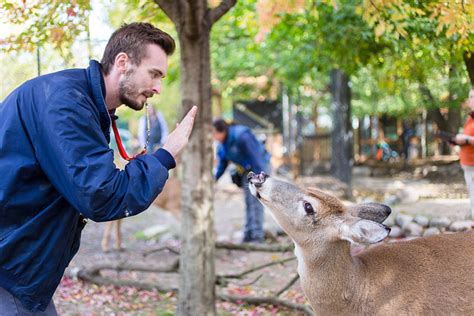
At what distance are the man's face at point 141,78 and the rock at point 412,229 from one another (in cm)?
580

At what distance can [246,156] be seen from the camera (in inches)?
344

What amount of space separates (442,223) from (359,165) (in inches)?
479

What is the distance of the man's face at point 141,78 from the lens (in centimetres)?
278

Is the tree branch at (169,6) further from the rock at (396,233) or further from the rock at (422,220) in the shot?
the rock at (422,220)

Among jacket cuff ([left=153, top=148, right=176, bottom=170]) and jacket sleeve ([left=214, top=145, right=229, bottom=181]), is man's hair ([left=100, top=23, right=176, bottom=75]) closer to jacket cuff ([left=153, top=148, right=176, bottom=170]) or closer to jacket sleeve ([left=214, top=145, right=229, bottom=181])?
jacket cuff ([left=153, top=148, right=176, bottom=170])

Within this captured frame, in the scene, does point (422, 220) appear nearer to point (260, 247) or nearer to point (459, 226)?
point (459, 226)

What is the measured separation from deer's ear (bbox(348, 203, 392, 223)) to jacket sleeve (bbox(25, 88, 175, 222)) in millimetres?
1498

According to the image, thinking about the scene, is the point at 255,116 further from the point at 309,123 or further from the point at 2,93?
the point at 2,93

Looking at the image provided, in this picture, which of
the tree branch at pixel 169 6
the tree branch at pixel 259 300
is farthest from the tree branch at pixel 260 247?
the tree branch at pixel 169 6

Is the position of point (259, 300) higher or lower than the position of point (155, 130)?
lower

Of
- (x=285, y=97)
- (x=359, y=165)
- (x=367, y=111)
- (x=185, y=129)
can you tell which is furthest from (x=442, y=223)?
(x=367, y=111)

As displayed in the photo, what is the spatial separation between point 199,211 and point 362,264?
1765 mm

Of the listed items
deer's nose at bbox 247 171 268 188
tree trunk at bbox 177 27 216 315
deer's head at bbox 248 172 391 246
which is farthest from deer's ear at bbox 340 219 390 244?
tree trunk at bbox 177 27 216 315

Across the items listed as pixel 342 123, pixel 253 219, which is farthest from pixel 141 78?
pixel 342 123
